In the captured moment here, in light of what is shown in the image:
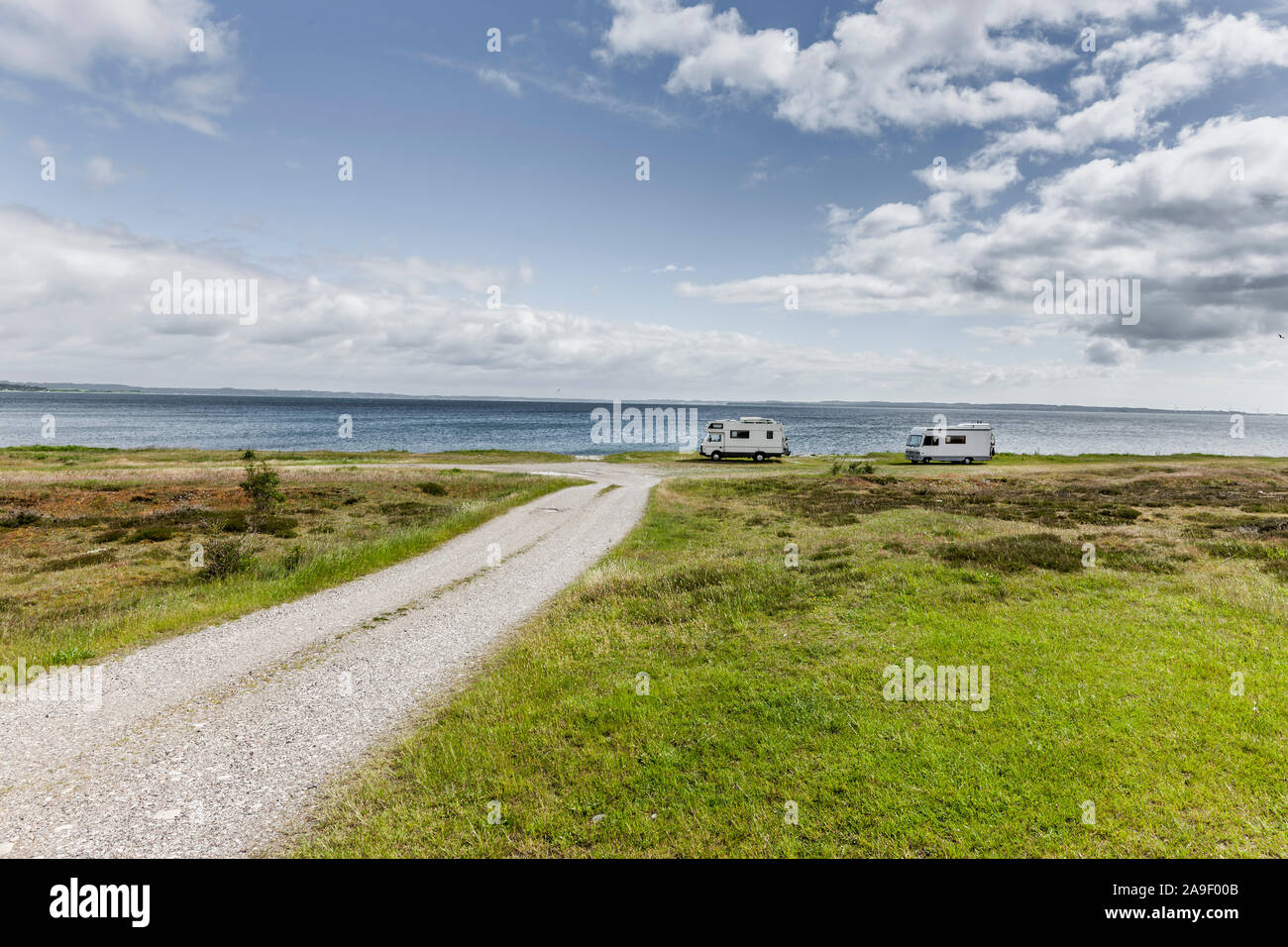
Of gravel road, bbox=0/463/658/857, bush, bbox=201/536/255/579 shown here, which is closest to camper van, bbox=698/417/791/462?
gravel road, bbox=0/463/658/857

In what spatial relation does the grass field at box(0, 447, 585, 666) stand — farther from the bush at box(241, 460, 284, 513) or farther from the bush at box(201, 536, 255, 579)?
the bush at box(241, 460, 284, 513)

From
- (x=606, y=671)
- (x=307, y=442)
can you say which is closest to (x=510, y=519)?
(x=606, y=671)

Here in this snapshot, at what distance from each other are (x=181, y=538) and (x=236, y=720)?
70.0ft

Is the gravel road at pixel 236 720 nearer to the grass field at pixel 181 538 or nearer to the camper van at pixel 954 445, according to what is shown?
Result: the grass field at pixel 181 538

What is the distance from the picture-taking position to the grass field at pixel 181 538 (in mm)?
13438

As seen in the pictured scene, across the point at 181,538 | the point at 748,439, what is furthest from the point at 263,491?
the point at 748,439

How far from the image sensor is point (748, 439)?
2445 inches

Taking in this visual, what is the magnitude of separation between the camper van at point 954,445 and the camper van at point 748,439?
14.4 meters

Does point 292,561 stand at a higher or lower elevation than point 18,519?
lower

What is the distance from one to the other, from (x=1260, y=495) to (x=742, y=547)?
2920 centimetres

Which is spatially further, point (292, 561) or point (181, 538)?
point (181, 538)

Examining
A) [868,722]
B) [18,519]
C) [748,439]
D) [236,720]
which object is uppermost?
[748,439]

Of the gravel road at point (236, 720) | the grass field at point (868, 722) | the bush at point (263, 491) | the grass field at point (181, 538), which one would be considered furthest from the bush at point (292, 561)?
the bush at point (263, 491)

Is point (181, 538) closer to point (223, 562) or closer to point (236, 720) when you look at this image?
point (223, 562)
